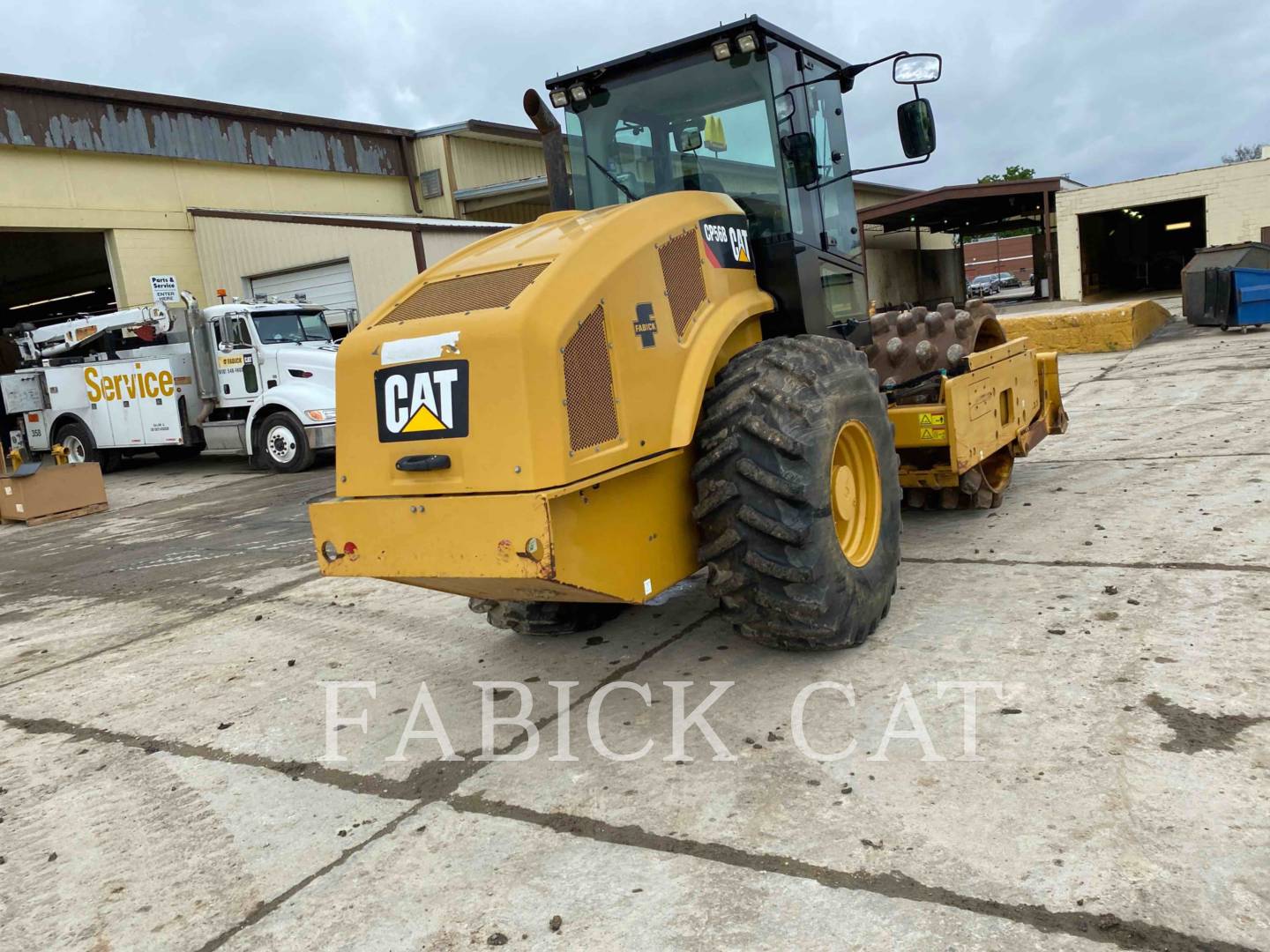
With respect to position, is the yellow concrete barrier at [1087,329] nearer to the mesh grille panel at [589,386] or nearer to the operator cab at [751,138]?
the operator cab at [751,138]

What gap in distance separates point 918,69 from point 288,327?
1164cm

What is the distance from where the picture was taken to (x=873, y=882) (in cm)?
256

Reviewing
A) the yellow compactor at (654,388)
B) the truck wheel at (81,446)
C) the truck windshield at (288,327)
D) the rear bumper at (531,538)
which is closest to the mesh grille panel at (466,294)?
the yellow compactor at (654,388)

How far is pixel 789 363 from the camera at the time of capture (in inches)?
156

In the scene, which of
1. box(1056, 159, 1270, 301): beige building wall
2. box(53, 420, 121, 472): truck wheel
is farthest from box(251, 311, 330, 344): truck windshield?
box(1056, 159, 1270, 301): beige building wall

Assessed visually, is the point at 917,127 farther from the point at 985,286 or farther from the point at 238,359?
the point at 985,286

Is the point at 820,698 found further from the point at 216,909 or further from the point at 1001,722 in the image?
the point at 216,909

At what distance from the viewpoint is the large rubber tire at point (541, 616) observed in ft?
15.6

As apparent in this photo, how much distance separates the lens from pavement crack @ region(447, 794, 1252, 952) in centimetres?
225

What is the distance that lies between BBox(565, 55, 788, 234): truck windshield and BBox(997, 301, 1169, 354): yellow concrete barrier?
12329mm

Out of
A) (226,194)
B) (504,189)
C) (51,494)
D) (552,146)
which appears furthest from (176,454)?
(552,146)

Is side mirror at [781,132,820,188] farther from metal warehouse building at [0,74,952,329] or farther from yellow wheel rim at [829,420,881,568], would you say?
metal warehouse building at [0,74,952,329]

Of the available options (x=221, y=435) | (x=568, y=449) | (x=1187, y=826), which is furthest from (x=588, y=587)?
(x=221, y=435)

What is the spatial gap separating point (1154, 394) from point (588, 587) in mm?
9517
